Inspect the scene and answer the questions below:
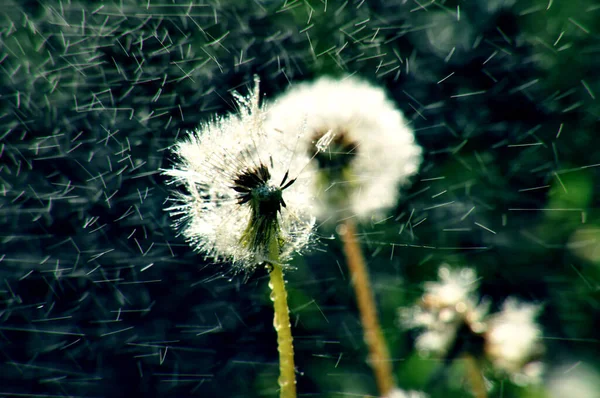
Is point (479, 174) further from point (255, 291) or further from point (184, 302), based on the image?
point (184, 302)

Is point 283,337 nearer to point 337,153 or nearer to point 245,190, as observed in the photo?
point 245,190

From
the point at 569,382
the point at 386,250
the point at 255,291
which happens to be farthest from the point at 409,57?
the point at 569,382

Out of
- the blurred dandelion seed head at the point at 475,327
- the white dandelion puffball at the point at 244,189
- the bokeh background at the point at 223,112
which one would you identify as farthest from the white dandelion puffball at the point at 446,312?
the bokeh background at the point at 223,112

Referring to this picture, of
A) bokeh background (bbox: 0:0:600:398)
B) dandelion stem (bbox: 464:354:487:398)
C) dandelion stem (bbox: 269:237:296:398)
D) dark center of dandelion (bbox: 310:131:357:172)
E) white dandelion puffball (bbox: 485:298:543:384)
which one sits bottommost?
dandelion stem (bbox: 269:237:296:398)

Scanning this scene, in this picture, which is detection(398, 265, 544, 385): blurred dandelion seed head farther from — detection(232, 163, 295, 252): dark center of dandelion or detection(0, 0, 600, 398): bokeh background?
detection(0, 0, 600, 398): bokeh background

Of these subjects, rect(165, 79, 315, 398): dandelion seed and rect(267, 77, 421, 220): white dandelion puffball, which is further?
rect(267, 77, 421, 220): white dandelion puffball

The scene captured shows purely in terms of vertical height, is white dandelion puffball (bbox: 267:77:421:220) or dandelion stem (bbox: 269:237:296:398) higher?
white dandelion puffball (bbox: 267:77:421:220)

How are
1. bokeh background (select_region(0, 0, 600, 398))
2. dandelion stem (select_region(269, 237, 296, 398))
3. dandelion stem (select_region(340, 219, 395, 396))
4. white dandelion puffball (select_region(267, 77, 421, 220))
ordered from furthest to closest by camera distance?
bokeh background (select_region(0, 0, 600, 398)) → white dandelion puffball (select_region(267, 77, 421, 220)) → dandelion stem (select_region(340, 219, 395, 396)) → dandelion stem (select_region(269, 237, 296, 398))

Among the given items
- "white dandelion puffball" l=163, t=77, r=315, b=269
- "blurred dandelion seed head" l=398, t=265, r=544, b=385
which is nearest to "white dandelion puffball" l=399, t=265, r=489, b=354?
"blurred dandelion seed head" l=398, t=265, r=544, b=385

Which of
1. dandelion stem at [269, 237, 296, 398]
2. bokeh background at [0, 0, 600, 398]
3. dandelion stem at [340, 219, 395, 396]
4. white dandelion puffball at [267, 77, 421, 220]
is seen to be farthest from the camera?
bokeh background at [0, 0, 600, 398]
